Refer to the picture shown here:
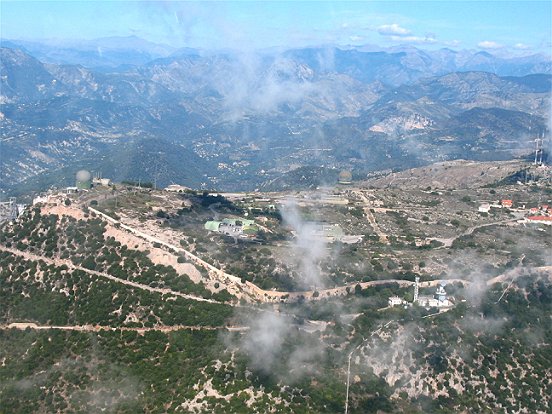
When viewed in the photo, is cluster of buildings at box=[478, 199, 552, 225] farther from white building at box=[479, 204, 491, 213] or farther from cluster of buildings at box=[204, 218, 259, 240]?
cluster of buildings at box=[204, 218, 259, 240]

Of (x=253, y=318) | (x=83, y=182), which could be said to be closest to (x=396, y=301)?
(x=253, y=318)

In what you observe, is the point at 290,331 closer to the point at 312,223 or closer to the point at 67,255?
the point at 67,255

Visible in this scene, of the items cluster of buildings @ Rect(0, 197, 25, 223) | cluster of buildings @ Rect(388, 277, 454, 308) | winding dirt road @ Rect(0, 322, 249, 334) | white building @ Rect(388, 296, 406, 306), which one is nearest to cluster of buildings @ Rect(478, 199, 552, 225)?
cluster of buildings @ Rect(388, 277, 454, 308)

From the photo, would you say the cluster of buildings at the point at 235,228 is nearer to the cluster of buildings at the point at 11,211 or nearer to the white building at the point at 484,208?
the cluster of buildings at the point at 11,211

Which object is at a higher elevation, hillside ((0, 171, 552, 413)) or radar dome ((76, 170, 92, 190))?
radar dome ((76, 170, 92, 190))

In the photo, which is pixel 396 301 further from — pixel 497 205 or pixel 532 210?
pixel 497 205
